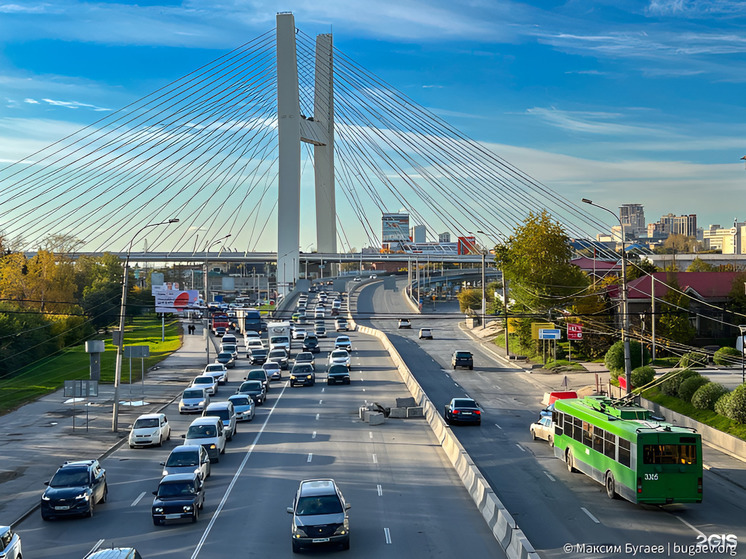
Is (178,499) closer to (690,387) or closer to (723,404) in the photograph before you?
(723,404)

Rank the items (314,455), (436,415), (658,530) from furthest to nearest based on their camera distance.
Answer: (436,415)
(314,455)
(658,530)

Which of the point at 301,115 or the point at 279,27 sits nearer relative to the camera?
the point at 279,27

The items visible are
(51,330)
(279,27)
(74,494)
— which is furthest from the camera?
(279,27)

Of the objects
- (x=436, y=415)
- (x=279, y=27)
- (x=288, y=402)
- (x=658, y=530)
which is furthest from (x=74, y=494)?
(x=279, y=27)

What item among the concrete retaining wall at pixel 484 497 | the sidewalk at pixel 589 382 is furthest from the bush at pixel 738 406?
the concrete retaining wall at pixel 484 497

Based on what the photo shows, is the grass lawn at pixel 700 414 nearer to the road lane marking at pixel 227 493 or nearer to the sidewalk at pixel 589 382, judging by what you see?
the sidewalk at pixel 589 382

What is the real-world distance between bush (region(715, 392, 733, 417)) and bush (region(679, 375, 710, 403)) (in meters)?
3.41

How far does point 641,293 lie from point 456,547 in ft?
144

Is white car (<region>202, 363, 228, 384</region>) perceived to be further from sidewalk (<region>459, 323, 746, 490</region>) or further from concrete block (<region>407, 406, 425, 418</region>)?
sidewalk (<region>459, 323, 746, 490</region>)

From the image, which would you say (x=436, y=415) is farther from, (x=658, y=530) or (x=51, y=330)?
(x=51, y=330)

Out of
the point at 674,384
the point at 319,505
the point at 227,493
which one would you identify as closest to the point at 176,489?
the point at 227,493

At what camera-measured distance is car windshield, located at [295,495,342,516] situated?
1778 centimetres

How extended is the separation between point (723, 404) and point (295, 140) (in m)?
53.1

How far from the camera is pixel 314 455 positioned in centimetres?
2838
